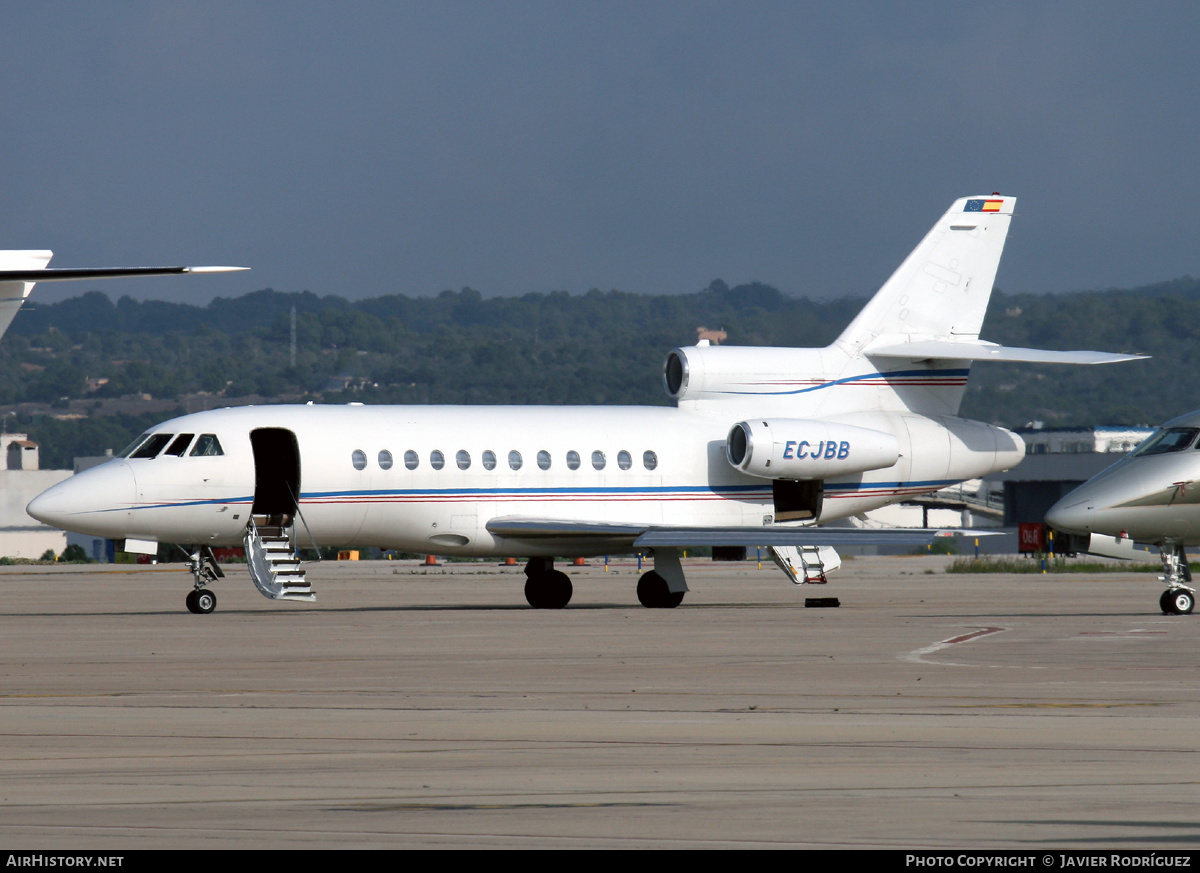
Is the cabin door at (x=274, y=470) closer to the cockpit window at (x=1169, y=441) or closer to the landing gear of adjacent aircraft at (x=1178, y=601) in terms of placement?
the cockpit window at (x=1169, y=441)

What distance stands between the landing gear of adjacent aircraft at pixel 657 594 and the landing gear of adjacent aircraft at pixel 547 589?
1.53 metres

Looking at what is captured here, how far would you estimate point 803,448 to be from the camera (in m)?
30.2

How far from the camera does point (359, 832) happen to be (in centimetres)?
Result: 792

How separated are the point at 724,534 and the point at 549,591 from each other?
403 cm

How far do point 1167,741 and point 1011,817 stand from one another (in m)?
3.22

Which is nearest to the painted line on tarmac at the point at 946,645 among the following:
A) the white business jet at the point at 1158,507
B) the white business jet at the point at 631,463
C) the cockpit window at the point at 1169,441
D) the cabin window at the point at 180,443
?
the white business jet at the point at 1158,507

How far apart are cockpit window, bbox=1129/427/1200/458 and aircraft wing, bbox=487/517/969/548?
3.36m

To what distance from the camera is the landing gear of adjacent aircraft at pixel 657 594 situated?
2892 centimetres

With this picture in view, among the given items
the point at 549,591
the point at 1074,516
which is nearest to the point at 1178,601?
the point at 1074,516

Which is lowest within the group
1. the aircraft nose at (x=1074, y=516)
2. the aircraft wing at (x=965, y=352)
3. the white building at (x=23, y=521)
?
the white building at (x=23, y=521)

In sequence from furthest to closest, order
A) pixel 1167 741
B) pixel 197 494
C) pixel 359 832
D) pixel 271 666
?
pixel 197 494, pixel 271 666, pixel 1167 741, pixel 359 832

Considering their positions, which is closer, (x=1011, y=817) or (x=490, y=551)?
(x=1011, y=817)

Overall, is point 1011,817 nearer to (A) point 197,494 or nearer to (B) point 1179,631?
(B) point 1179,631

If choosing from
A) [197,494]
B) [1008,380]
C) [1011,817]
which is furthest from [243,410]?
[1008,380]
